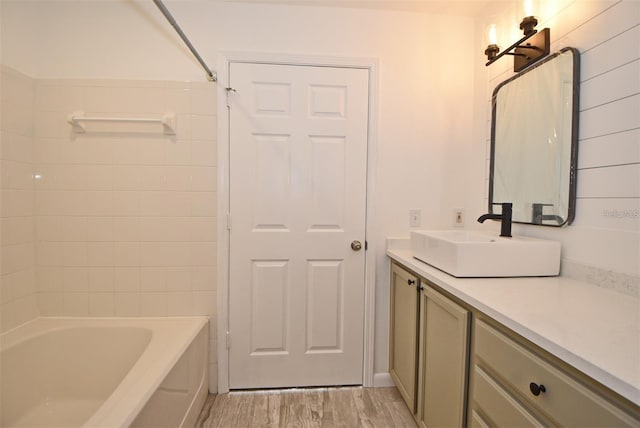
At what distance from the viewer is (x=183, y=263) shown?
1.80m

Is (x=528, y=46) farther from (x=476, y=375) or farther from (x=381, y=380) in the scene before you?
(x=381, y=380)

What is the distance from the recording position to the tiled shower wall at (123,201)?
1.71 metres

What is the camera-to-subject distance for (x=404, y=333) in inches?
65.1

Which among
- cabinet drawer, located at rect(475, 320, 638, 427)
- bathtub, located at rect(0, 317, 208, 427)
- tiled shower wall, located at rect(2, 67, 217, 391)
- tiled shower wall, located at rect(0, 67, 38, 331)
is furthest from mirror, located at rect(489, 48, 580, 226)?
tiled shower wall, located at rect(0, 67, 38, 331)

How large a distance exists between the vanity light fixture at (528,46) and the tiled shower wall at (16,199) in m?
2.48

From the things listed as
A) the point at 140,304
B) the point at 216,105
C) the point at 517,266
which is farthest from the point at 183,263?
the point at 517,266

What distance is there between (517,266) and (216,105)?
5.73 feet

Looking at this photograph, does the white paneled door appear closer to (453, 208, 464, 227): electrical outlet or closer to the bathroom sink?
(453, 208, 464, 227): electrical outlet

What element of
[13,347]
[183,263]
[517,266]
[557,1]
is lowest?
[13,347]

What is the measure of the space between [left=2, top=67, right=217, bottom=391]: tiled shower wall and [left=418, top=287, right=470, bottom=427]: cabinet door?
4.07ft

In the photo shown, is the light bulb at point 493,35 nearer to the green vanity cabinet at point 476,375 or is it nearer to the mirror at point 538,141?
the mirror at point 538,141

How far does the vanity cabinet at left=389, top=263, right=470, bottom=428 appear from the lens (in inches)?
43.6

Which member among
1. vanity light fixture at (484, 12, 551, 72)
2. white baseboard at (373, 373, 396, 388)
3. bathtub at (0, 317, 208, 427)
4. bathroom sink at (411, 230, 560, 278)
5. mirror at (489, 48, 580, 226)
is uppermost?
vanity light fixture at (484, 12, 551, 72)

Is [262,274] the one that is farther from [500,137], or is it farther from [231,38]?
[500,137]
